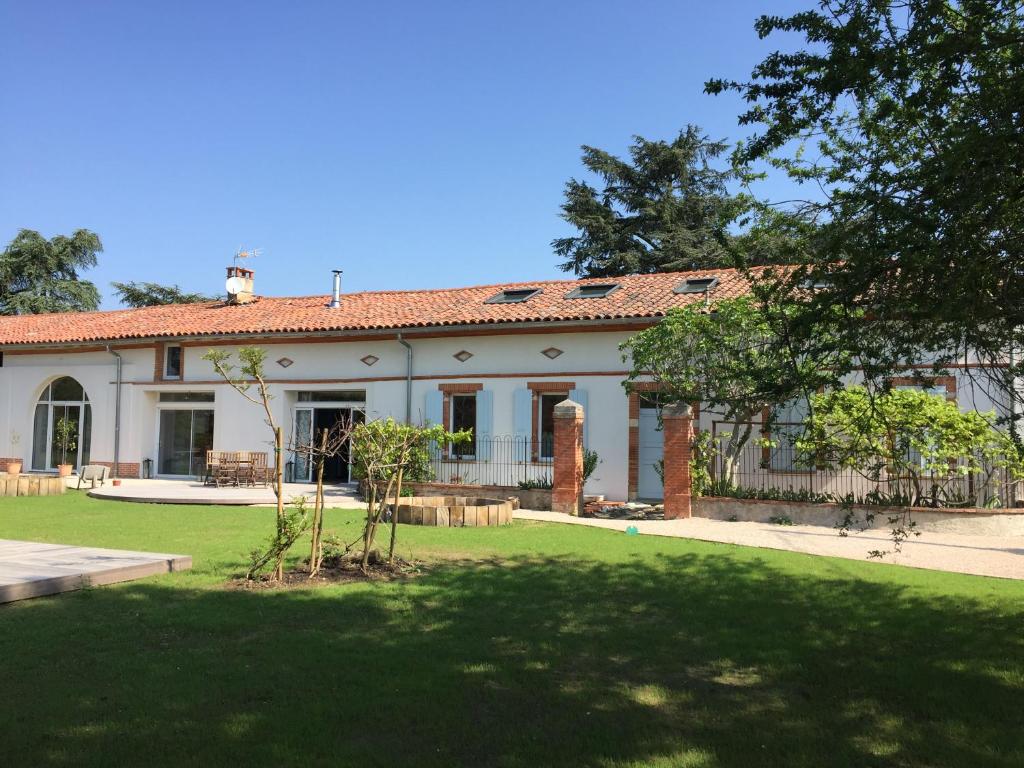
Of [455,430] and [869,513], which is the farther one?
[455,430]

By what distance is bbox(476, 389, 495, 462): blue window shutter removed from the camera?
59.2ft

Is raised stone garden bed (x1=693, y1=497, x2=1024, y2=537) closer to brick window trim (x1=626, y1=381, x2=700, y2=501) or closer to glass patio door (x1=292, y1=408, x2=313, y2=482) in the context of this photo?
brick window trim (x1=626, y1=381, x2=700, y2=501)

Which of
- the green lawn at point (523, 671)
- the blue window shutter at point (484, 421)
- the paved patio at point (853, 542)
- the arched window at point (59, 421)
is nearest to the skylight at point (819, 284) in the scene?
the green lawn at point (523, 671)

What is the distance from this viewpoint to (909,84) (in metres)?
5.88

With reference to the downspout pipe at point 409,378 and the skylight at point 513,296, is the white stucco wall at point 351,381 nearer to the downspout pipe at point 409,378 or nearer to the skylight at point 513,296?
the downspout pipe at point 409,378

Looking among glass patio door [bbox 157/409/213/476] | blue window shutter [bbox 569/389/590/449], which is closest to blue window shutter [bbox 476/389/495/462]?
blue window shutter [bbox 569/389/590/449]

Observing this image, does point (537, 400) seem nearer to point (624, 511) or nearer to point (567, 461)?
point (567, 461)

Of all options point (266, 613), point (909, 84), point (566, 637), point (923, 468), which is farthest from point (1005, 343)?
point (923, 468)

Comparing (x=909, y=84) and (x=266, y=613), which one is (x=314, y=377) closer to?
(x=266, y=613)

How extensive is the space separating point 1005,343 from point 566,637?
4.20 m

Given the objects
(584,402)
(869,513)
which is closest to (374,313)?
(584,402)

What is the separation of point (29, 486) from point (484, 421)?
9873mm

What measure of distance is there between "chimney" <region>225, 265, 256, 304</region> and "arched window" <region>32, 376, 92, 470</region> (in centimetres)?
508

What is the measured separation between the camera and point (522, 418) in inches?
707
